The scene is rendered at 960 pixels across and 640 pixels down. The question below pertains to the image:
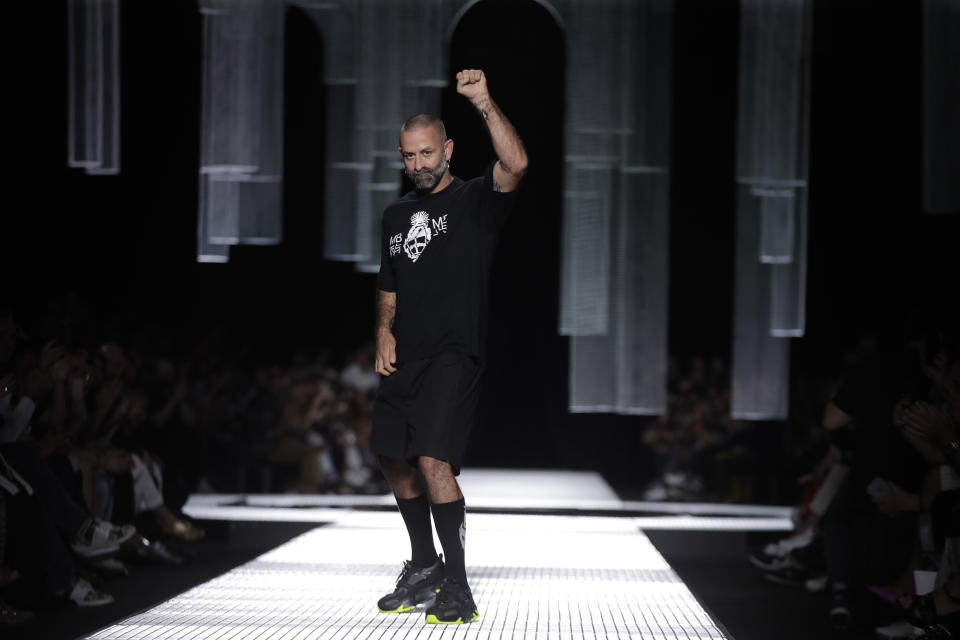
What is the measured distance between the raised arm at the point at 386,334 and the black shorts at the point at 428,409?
3cm

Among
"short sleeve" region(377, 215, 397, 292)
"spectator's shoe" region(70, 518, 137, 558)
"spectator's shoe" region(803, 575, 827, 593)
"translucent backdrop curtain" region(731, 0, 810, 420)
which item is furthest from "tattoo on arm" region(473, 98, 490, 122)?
"translucent backdrop curtain" region(731, 0, 810, 420)

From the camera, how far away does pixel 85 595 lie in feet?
10.1

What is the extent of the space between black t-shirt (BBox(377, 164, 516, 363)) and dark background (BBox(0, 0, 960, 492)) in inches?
104

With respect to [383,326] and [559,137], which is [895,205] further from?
[383,326]

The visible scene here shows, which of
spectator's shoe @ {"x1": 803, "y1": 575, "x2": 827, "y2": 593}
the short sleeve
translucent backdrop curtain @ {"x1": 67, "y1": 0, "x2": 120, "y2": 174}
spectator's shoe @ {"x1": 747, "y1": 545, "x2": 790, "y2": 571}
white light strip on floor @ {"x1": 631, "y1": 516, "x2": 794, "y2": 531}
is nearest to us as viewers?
the short sleeve

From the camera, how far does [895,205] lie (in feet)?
22.6

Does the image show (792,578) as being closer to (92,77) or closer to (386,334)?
(386,334)

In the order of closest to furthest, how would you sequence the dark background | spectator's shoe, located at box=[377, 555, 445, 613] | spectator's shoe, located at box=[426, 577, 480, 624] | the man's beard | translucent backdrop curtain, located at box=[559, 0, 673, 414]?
spectator's shoe, located at box=[426, 577, 480, 624]
spectator's shoe, located at box=[377, 555, 445, 613]
the man's beard
translucent backdrop curtain, located at box=[559, 0, 673, 414]
the dark background

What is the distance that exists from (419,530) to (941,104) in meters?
3.47

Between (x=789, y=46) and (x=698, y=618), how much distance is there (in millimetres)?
3635

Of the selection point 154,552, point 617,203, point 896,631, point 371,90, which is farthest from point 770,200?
point 154,552

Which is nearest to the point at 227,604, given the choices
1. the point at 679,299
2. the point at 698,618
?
the point at 698,618

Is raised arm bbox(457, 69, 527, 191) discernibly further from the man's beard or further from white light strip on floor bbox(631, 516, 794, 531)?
white light strip on floor bbox(631, 516, 794, 531)

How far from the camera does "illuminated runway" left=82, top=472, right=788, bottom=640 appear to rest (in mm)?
2283
